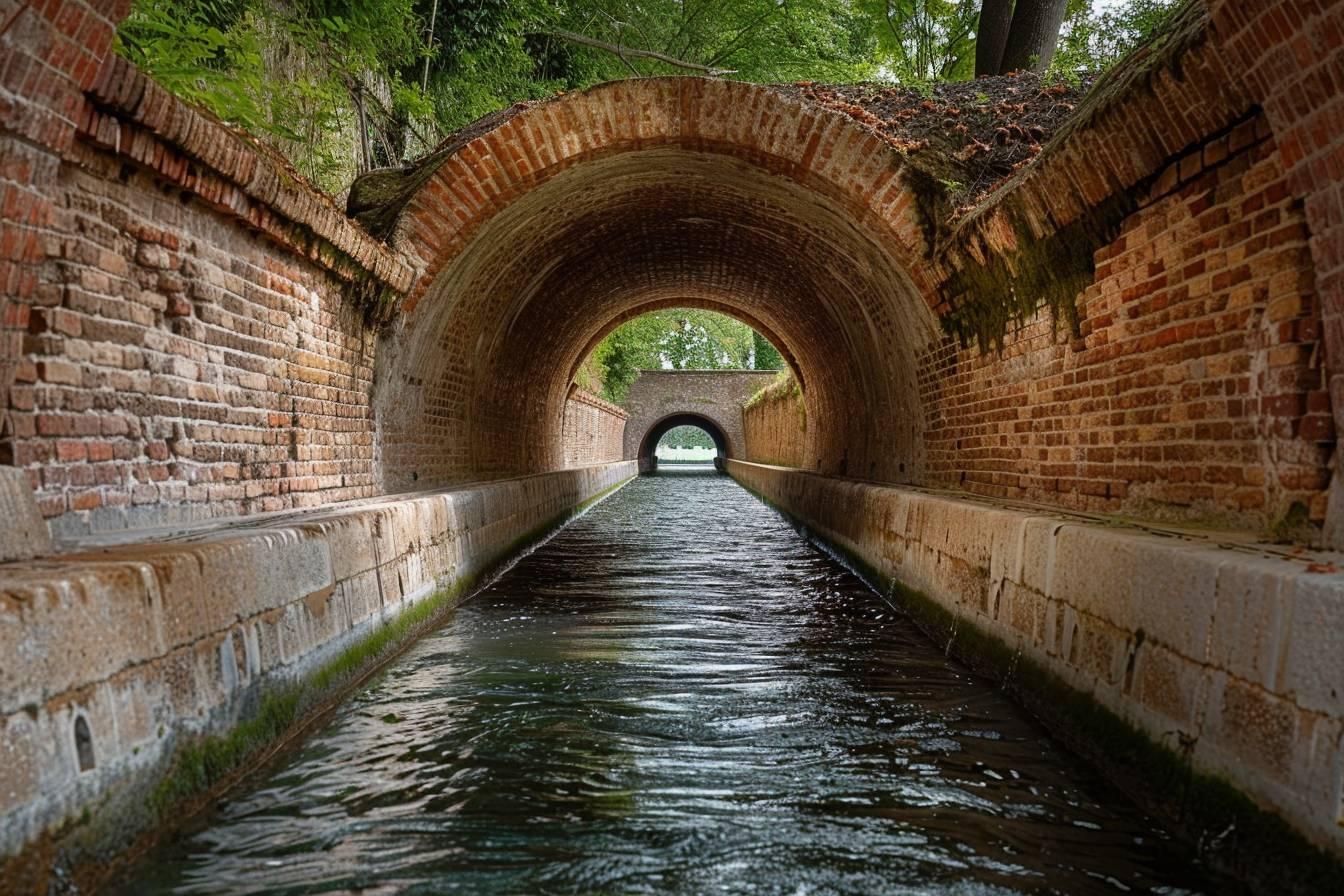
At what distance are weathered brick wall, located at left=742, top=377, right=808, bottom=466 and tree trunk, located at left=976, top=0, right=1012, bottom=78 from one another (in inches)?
259

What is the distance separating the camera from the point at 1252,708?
2768 millimetres

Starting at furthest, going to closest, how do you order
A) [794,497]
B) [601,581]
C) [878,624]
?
1. [794,497]
2. [601,581]
3. [878,624]

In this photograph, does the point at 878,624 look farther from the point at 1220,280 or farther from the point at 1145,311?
the point at 1220,280

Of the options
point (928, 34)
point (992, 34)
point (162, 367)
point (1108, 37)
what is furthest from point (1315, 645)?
point (928, 34)

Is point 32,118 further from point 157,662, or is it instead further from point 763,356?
point 763,356

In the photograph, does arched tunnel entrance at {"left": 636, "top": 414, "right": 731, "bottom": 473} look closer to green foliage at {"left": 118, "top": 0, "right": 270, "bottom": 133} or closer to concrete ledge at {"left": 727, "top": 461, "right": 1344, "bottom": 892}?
green foliage at {"left": 118, "top": 0, "right": 270, "bottom": 133}

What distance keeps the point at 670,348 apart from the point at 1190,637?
46350 mm

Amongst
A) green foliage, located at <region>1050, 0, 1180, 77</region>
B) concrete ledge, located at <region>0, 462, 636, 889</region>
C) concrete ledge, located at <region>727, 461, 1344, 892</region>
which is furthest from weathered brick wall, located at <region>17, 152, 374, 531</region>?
green foliage, located at <region>1050, 0, 1180, 77</region>

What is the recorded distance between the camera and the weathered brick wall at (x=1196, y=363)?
3523 millimetres

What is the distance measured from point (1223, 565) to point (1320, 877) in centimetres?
91

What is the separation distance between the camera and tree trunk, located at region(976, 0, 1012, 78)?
1561cm

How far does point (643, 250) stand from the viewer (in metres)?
13.0

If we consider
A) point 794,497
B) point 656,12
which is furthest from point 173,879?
point 656,12

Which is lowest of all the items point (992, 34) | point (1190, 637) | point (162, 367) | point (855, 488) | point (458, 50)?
point (1190, 637)
